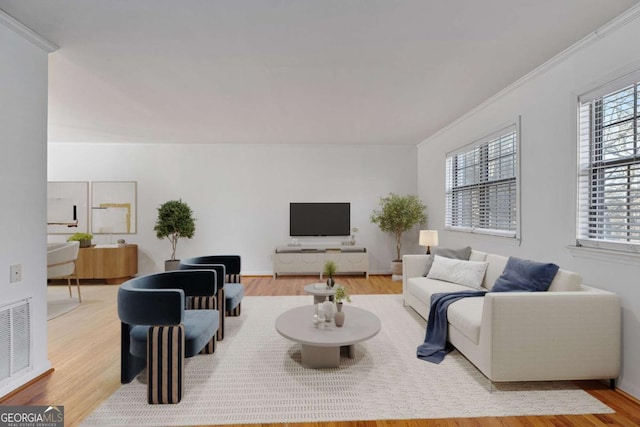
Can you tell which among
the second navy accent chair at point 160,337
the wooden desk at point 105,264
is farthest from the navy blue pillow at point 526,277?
the wooden desk at point 105,264

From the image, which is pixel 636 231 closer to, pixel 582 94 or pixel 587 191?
pixel 587 191

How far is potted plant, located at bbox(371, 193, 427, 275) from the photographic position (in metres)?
6.20

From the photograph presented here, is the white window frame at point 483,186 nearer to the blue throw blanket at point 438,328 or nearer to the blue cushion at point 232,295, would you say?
the blue throw blanket at point 438,328

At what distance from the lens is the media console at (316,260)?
20.8ft

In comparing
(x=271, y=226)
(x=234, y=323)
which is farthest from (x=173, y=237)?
(x=234, y=323)

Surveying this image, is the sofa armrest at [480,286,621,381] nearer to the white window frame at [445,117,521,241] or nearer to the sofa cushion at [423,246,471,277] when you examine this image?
the white window frame at [445,117,521,241]

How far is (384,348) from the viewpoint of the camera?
3072 millimetres

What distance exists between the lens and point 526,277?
2.81 meters

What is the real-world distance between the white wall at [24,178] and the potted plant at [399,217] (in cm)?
513

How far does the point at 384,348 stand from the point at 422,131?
4008mm

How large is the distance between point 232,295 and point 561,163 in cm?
359

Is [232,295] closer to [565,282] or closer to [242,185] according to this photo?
[565,282]

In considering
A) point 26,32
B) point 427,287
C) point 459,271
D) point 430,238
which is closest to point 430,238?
point 430,238

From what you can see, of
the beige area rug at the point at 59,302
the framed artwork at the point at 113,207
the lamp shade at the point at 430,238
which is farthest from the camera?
the framed artwork at the point at 113,207
